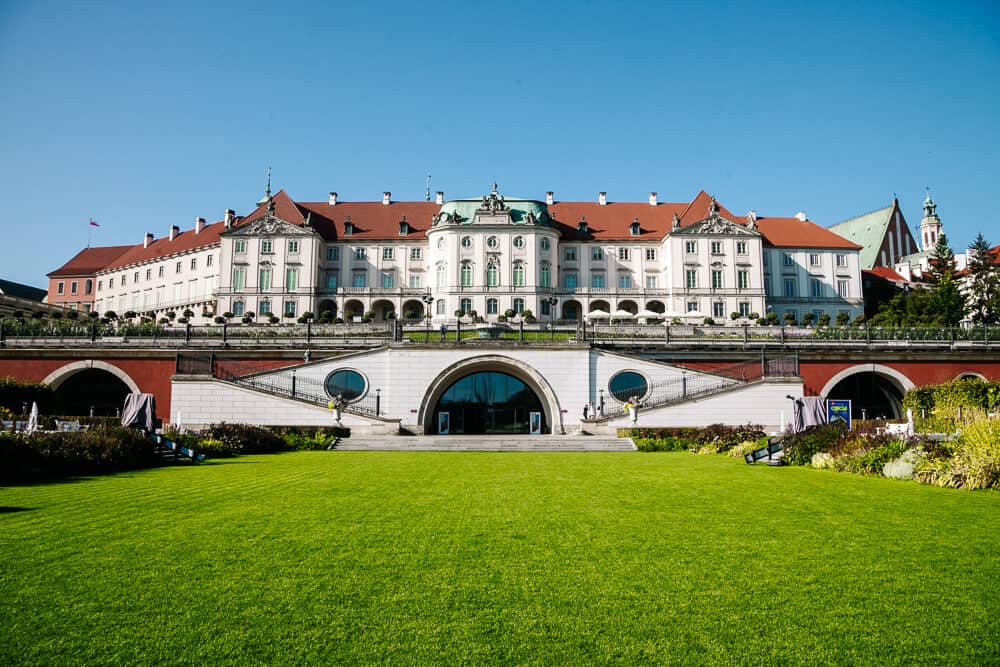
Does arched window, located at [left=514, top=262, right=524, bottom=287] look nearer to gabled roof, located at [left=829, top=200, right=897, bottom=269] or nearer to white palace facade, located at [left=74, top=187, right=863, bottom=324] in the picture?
white palace facade, located at [left=74, top=187, right=863, bottom=324]

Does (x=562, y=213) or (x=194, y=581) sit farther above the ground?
(x=562, y=213)

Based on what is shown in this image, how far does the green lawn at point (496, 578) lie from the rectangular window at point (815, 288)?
227 feet

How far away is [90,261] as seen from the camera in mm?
102562

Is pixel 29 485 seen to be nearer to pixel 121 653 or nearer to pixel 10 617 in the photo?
pixel 10 617

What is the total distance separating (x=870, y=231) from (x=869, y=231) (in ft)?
1.25

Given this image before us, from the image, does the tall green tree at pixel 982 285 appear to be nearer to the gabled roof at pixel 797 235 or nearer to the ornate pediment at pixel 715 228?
the gabled roof at pixel 797 235

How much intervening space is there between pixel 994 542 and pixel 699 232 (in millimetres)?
67966


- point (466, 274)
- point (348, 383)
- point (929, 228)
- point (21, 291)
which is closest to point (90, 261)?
point (21, 291)

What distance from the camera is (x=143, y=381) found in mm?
39000

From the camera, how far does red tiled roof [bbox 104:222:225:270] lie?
82.2 meters

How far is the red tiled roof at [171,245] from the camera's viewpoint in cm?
8216

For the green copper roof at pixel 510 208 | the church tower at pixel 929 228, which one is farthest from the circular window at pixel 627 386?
the church tower at pixel 929 228

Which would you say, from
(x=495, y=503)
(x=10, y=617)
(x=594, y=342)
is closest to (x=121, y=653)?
(x=10, y=617)

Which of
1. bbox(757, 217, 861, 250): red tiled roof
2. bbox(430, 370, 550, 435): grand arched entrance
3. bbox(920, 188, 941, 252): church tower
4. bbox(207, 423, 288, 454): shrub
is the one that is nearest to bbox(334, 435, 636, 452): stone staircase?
bbox(207, 423, 288, 454): shrub
